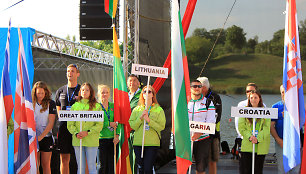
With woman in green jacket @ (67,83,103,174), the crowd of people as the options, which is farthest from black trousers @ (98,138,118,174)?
woman in green jacket @ (67,83,103,174)

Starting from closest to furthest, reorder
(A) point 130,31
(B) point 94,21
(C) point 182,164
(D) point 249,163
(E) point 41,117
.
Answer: (C) point 182,164 < (D) point 249,163 < (E) point 41,117 < (A) point 130,31 < (B) point 94,21

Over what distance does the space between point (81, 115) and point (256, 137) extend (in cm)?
173

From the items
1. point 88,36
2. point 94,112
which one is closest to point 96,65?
point 88,36

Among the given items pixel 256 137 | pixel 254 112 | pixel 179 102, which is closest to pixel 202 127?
pixel 179 102

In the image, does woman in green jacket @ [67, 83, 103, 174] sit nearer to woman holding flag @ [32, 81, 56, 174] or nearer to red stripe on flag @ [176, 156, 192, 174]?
woman holding flag @ [32, 81, 56, 174]

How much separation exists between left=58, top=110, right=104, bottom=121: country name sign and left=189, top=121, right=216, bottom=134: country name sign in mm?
884

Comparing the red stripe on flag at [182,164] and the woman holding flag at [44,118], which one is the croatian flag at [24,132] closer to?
the woman holding flag at [44,118]

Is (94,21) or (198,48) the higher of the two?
(94,21)

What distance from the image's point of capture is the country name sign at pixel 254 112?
3.71m

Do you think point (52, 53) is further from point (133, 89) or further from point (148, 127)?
point (148, 127)

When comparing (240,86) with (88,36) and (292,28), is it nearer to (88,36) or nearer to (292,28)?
(292,28)

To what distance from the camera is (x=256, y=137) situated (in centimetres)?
396

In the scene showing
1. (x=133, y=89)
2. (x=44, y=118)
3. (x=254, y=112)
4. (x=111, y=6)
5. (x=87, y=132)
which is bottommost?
(x=87, y=132)

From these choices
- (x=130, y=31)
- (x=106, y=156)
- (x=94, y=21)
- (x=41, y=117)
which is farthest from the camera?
(x=94, y=21)
